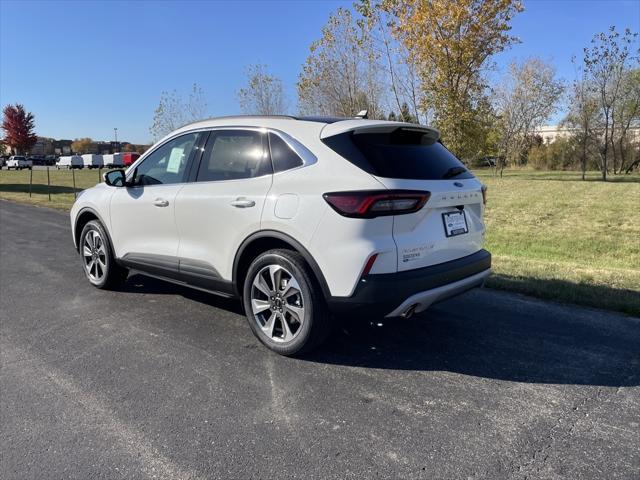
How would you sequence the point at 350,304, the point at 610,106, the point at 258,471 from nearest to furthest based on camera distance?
1. the point at 258,471
2. the point at 350,304
3. the point at 610,106

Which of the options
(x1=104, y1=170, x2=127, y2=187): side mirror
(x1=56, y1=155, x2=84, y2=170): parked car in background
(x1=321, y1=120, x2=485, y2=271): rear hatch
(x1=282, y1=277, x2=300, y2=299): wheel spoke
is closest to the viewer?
(x1=321, y1=120, x2=485, y2=271): rear hatch

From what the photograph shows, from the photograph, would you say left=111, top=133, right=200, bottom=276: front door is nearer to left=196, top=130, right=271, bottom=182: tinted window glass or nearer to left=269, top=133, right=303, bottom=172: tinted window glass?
left=196, top=130, right=271, bottom=182: tinted window glass

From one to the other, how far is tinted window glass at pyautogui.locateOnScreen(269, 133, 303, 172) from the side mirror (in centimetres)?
218

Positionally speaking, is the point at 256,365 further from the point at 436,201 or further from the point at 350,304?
the point at 436,201

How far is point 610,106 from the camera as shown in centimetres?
3459

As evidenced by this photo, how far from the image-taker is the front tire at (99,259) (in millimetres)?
5715

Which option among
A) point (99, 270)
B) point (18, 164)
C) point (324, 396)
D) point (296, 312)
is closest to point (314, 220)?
point (296, 312)

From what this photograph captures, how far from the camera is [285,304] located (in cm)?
392

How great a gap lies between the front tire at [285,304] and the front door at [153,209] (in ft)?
3.56

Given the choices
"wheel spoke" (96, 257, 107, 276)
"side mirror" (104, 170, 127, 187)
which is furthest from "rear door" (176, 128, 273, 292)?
"wheel spoke" (96, 257, 107, 276)

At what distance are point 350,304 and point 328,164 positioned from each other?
997 millimetres

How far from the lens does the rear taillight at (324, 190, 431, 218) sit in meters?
3.38

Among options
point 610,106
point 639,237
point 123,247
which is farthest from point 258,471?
point 610,106

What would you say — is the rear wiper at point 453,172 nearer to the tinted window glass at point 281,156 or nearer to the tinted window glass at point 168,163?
the tinted window glass at point 281,156
